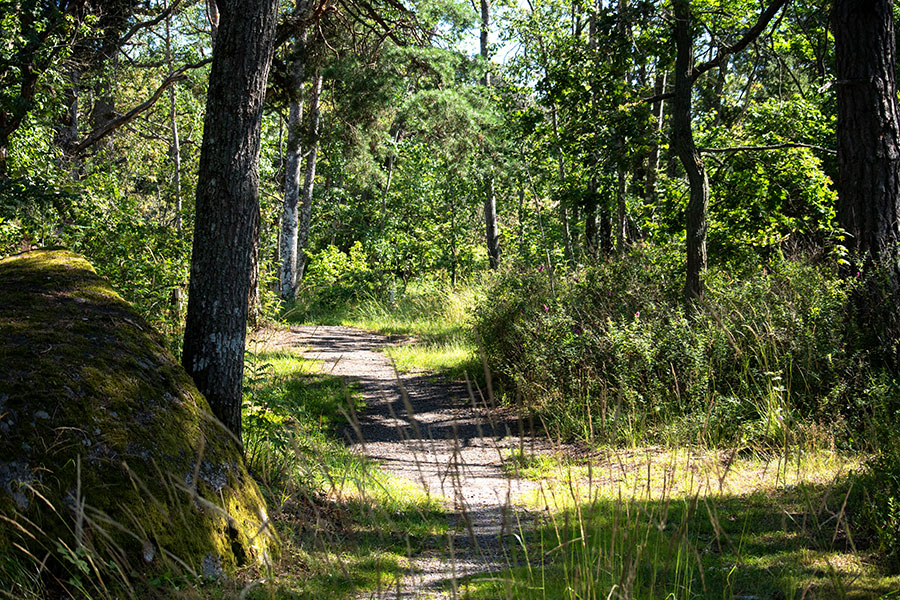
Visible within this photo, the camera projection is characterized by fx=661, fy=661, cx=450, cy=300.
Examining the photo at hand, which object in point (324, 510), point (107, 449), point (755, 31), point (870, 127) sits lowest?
point (324, 510)

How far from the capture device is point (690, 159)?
723 centimetres

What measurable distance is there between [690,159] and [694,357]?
231cm

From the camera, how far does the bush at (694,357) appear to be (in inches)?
222

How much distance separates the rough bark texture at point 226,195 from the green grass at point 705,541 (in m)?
2.00

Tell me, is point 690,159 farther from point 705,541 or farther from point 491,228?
point 491,228

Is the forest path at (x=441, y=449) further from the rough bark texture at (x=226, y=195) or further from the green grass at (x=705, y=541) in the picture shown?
the rough bark texture at (x=226, y=195)

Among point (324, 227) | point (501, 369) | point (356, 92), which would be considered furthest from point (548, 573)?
point (324, 227)

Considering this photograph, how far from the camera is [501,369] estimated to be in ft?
30.5

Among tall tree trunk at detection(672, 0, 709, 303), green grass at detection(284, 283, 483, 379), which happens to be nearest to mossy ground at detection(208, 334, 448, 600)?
green grass at detection(284, 283, 483, 379)

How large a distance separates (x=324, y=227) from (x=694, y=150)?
23126mm

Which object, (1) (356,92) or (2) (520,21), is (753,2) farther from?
(1) (356,92)

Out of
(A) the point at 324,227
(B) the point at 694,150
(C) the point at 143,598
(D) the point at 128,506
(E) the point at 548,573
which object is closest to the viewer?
(C) the point at 143,598

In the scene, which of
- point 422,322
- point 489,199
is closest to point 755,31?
point 422,322

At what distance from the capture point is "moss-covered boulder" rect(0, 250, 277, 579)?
8.58 ft
